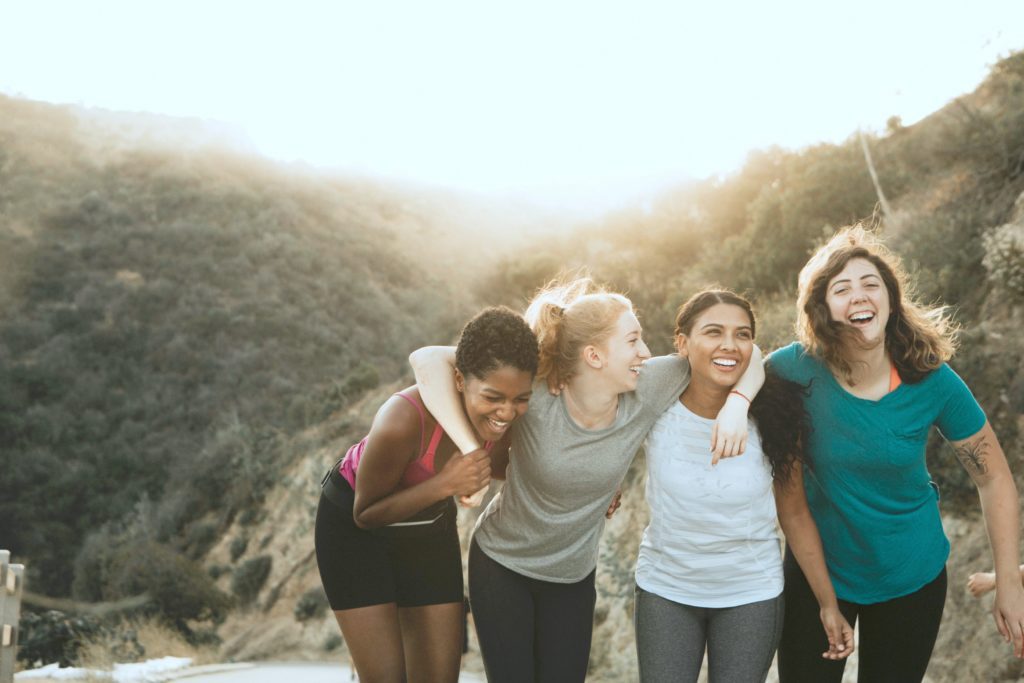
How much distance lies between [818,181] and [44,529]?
17.1 meters

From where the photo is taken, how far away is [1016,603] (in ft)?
10.1

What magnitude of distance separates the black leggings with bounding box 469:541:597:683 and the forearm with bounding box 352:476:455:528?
339mm

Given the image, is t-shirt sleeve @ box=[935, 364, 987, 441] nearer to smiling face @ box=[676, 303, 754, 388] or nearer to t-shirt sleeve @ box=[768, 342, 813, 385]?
t-shirt sleeve @ box=[768, 342, 813, 385]

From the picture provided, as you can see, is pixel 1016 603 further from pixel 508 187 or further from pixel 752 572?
pixel 508 187

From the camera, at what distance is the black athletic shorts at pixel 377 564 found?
327cm

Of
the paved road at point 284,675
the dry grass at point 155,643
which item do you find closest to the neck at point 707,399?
the paved road at point 284,675

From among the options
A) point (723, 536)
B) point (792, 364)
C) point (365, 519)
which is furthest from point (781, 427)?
point (365, 519)

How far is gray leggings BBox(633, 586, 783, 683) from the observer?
2.90m

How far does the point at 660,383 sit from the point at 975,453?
1163 millimetres

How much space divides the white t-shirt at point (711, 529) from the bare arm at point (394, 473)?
65 cm

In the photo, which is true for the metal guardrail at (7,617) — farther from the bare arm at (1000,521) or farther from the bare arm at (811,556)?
the bare arm at (1000,521)

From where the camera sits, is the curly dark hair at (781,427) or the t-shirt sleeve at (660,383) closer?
the curly dark hair at (781,427)

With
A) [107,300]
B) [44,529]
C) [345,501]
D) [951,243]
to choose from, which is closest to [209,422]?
[44,529]

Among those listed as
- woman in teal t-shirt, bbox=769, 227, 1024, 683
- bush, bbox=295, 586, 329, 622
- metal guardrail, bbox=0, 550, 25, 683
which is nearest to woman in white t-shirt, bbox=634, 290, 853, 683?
woman in teal t-shirt, bbox=769, 227, 1024, 683
